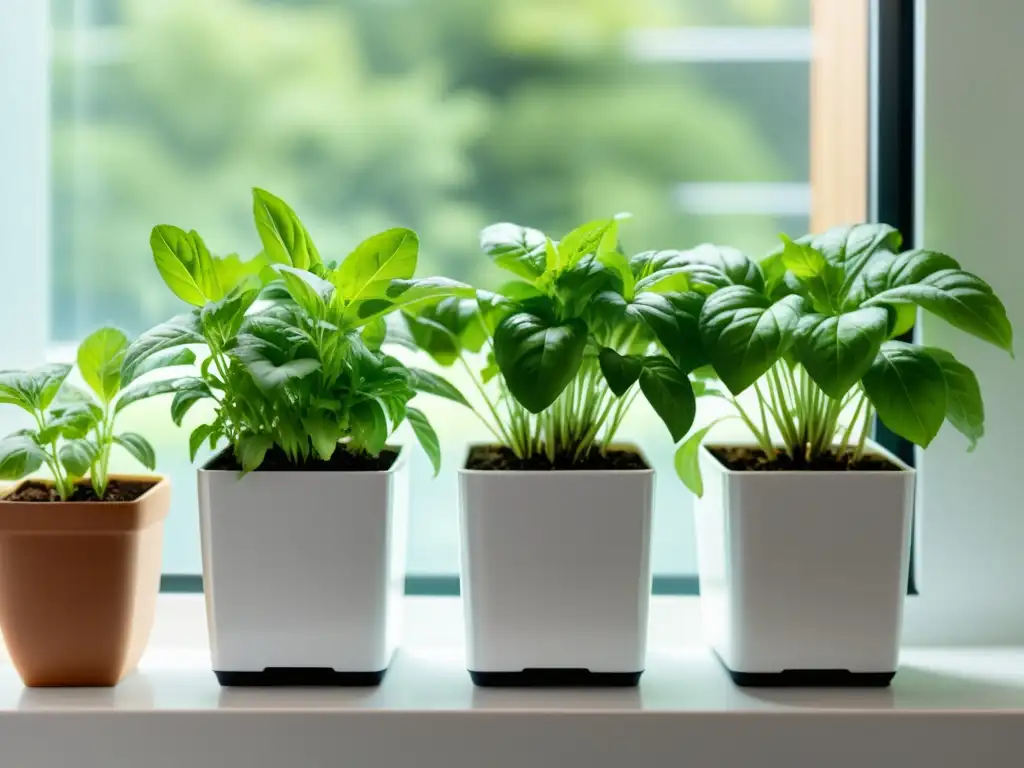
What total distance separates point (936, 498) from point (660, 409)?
46 cm

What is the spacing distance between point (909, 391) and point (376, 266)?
51cm

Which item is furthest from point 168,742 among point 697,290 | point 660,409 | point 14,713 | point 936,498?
point 936,498

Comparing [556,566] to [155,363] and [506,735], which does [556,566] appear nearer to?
[506,735]

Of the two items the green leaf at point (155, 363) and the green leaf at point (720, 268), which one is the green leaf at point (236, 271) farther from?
the green leaf at point (720, 268)

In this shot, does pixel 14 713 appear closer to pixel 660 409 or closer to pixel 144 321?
pixel 144 321

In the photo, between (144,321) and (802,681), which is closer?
(802,681)

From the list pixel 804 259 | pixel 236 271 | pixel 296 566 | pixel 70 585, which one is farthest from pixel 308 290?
pixel 804 259

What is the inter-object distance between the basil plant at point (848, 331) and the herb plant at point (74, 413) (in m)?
0.54

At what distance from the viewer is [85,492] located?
110 cm

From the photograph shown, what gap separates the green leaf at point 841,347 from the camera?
888mm

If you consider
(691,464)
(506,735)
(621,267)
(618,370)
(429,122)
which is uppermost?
(429,122)

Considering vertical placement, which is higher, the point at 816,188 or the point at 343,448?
the point at 816,188

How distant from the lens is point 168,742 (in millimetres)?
969

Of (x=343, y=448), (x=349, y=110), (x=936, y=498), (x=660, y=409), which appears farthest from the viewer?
(x=349, y=110)
